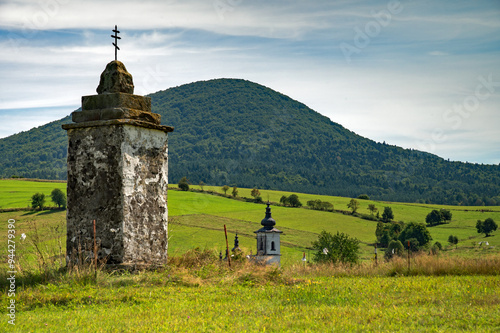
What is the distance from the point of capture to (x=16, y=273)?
777 cm

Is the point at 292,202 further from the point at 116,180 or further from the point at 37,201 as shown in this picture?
the point at 116,180

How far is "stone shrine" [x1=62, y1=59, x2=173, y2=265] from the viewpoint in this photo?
8461 millimetres

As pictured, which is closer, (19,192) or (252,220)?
(19,192)

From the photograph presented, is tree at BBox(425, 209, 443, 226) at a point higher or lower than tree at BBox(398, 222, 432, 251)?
higher

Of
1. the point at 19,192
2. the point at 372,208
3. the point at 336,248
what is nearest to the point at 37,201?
the point at 19,192

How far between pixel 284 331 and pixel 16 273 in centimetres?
486

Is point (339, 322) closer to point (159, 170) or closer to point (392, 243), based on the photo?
point (159, 170)

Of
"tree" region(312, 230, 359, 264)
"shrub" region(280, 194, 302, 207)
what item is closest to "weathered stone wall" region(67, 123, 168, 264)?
"tree" region(312, 230, 359, 264)

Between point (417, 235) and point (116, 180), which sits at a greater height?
point (116, 180)

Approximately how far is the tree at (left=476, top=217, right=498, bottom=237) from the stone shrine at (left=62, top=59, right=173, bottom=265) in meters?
87.0

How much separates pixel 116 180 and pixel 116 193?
0.77 ft

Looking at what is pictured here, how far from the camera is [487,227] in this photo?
8450 centimetres

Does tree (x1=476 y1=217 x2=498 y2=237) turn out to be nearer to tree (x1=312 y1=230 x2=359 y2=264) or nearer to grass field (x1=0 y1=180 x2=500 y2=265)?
grass field (x1=0 y1=180 x2=500 y2=265)

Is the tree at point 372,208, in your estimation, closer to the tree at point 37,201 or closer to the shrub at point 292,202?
the shrub at point 292,202
